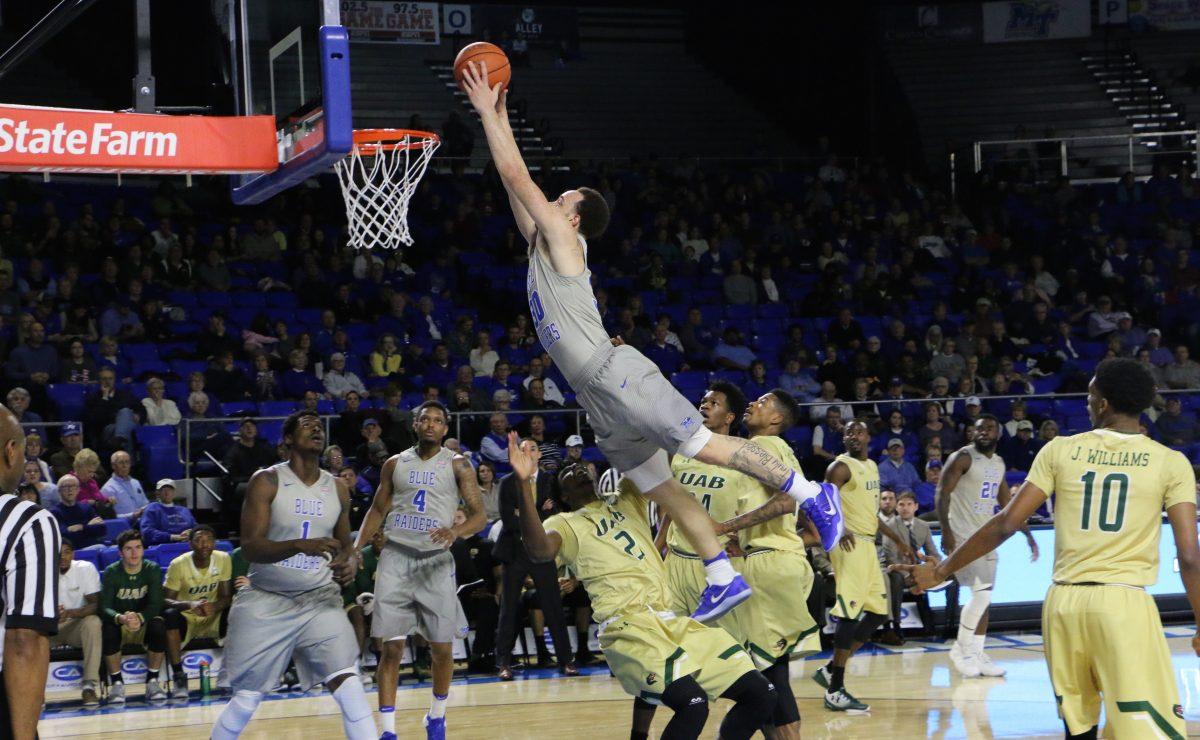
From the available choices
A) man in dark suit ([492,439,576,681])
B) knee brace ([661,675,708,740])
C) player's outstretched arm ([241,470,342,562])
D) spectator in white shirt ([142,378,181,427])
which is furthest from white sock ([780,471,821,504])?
spectator in white shirt ([142,378,181,427])

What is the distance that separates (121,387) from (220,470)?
4.09 feet

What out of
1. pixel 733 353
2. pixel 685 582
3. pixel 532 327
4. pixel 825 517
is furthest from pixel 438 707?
pixel 733 353

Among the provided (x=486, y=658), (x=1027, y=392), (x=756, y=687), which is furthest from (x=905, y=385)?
(x=756, y=687)

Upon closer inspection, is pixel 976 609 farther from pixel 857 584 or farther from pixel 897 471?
pixel 897 471

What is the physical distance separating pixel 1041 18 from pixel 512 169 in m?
22.0

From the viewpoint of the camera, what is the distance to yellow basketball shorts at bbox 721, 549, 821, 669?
6.96m

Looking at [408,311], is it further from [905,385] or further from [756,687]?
[756,687]

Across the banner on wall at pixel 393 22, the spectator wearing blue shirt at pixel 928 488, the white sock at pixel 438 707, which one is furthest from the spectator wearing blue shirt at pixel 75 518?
the banner on wall at pixel 393 22

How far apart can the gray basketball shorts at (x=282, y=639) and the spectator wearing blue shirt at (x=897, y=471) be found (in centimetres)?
797

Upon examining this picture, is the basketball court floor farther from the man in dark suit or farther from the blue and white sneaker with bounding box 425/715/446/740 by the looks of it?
the blue and white sneaker with bounding box 425/715/446/740

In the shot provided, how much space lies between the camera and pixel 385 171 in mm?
8367

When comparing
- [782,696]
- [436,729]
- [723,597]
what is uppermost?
[723,597]

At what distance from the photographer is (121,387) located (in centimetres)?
1316

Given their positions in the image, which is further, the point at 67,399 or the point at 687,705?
the point at 67,399
